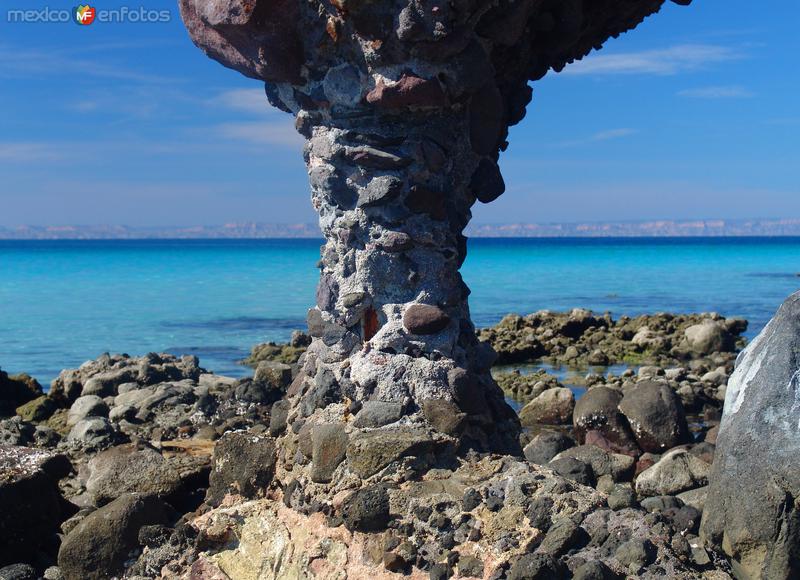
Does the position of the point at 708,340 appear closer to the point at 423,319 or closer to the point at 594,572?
the point at 423,319

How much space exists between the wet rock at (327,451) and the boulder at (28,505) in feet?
7.26

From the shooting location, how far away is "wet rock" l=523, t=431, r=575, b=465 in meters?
10.3

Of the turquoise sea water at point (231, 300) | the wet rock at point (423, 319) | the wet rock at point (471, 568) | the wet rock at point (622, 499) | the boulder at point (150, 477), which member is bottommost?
the turquoise sea water at point (231, 300)

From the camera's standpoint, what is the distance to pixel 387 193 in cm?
583

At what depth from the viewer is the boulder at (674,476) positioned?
9.27 m

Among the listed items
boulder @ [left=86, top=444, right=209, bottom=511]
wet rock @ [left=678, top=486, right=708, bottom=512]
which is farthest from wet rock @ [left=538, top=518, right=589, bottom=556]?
wet rock @ [left=678, top=486, right=708, bottom=512]

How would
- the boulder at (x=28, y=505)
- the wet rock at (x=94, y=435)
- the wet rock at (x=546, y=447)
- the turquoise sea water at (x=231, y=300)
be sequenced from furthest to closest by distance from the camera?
the turquoise sea water at (x=231, y=300)
the wet rock at (x=546, y=447)
the wet rock at (x=94, y=435)
the boulder at (x=28, y=505)

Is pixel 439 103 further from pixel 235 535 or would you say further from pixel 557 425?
pixel 557 425

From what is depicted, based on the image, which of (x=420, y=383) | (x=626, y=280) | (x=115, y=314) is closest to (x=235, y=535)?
(x=420, y=383)

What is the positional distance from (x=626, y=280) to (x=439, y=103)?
5071 cm

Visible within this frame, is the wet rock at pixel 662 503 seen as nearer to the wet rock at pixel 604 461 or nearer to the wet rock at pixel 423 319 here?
the wet rock at pixel 604 461

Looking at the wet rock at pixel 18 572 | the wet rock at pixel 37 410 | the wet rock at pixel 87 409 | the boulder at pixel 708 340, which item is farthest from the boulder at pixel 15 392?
the boulder at pixel 708 340

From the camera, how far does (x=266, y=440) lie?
20.8ft

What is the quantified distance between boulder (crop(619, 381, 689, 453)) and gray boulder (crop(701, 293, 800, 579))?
6.15 metres
